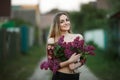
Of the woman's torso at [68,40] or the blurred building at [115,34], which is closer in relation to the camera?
the woman's torso at [68,40]

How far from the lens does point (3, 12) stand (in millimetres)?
11805

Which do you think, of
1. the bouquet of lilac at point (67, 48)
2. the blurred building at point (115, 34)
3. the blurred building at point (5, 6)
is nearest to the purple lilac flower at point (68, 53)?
the bouquet of lilac at point (67, 48)

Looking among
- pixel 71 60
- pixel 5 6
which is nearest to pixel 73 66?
pixel 71 60

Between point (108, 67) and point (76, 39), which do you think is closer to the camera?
point (76, 39)

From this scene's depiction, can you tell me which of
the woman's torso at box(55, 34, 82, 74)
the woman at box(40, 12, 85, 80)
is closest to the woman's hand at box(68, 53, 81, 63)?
the woman at box(40, 12, 85, 80)

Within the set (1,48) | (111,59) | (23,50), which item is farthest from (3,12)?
(23,50)

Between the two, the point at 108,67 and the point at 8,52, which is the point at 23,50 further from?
the point at 108,67

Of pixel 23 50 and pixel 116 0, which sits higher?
pixel 116 0

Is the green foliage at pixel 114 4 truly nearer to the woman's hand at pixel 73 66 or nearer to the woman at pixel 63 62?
the woman at pixel 63 62

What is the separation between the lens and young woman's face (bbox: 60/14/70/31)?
518 centimetres

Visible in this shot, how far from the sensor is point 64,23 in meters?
5.20

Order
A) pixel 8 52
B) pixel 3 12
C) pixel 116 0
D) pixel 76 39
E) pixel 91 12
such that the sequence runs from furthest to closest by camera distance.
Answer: pixel 91 12 → pixel 116 0 → pixel 8 52 → pixel 3 12 → pixel 76 39

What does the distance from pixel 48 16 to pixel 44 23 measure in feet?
Result: 6.68

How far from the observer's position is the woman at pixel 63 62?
500 centimetres
